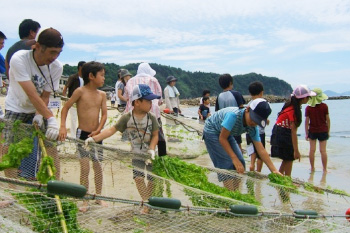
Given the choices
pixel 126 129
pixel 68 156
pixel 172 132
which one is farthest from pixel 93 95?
pixel 172 132

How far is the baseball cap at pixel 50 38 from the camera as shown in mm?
3662

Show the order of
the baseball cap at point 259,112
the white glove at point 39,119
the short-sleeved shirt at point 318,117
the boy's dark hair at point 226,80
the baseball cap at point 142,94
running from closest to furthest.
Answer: the white glove at point 39,119 → the baseball cap at point 259,112 → the baseball cap at point 142,94 → the boy's dark hair at point 226,80 → the short-sleeved shirt at point 318,117

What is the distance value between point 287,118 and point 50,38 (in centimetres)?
371

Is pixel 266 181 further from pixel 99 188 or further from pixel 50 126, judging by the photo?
pixel 50 126

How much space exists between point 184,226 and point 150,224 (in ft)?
0.89

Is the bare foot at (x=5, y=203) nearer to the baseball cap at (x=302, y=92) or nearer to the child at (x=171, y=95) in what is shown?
the baseball cap at (x=302, y=92)

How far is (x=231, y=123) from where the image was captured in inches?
181

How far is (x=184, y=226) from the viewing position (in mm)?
3215

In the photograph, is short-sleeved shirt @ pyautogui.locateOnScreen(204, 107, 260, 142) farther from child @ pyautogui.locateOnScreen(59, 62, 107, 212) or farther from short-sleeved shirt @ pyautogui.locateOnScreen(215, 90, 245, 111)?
short-sleeved shirt @ pyautogui.locateOnScreen(215, 90, 245, 111)

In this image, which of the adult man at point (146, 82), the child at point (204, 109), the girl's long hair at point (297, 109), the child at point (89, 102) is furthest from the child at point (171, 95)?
the child at point (89, 102)

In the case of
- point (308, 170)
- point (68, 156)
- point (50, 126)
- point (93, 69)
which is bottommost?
point (308, 170)

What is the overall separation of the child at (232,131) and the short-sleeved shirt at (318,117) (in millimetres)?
3127

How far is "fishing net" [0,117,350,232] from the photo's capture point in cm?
281

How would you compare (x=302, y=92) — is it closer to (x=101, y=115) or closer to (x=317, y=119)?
(x=317, y=119)
